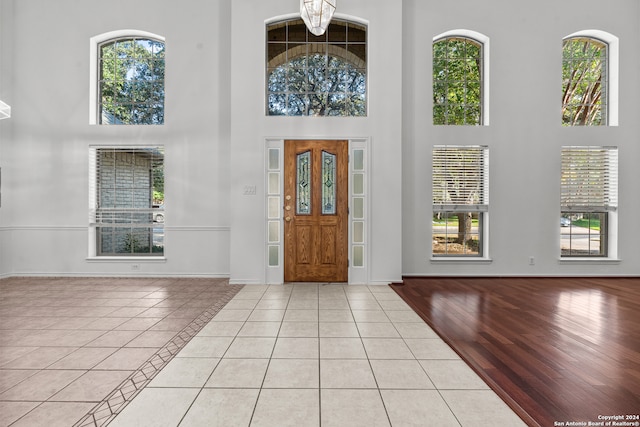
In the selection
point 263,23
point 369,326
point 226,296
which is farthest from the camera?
point 263,23

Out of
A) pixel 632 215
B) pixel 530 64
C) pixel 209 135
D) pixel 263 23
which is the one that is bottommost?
pixel 632 215

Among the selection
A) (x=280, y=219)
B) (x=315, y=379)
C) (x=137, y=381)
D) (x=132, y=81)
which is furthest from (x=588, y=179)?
(x=132, y=81)

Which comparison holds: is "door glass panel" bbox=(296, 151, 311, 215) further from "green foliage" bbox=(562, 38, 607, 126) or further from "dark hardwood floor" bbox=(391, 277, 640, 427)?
"green foliage" bbox=(562, 38, 607, 126)

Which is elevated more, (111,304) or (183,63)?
(183,63)

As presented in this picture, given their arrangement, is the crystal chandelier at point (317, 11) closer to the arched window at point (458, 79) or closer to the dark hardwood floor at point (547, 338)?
the arched window at point (458, 79)

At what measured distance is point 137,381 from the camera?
2.13 metres

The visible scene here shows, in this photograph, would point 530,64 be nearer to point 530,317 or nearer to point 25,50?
point 530,317

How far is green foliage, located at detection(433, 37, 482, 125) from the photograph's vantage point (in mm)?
5441

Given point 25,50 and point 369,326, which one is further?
point 25,50

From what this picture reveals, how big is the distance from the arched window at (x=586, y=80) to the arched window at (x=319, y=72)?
3.38 m

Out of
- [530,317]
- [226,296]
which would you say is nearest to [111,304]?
[226,296]

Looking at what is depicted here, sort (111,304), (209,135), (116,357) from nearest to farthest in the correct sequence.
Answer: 1. (116,357)
2. (111,304)
3. (209,135)

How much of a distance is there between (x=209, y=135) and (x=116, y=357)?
11.9 ft

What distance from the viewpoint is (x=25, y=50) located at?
530cm
